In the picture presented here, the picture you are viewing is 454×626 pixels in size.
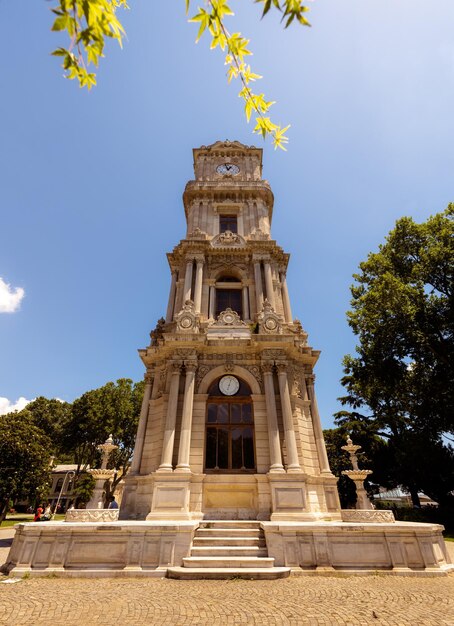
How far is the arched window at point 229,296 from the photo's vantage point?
69.2ft

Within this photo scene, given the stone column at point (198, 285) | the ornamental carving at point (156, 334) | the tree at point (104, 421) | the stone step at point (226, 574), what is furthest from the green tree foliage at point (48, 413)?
the stone step at point (226, 574)

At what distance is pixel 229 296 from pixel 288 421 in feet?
30.2

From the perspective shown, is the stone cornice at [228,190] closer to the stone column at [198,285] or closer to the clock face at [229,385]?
the stone column at [198,285]

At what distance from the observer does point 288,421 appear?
15.2 meters

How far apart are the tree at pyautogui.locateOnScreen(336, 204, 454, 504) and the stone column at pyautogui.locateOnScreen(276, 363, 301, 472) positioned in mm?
10618

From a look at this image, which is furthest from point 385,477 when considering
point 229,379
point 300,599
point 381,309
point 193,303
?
point 300,599

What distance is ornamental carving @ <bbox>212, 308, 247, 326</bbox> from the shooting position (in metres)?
18.8

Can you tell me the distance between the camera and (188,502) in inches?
524

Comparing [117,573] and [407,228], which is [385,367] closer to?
[407,228]

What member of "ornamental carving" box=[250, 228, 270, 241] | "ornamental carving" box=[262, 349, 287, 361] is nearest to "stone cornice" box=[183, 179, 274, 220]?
"ornamental carving" box=[250, 228, 270, 241]

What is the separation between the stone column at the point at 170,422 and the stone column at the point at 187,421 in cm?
42

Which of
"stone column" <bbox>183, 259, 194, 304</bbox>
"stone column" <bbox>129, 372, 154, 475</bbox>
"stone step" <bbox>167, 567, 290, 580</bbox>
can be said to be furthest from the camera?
"stone column" <bbox>183, 259, 194, 304</bbox>

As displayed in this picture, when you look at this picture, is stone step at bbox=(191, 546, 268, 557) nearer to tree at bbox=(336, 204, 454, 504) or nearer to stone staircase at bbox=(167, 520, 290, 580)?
stone staircase at bbox=(167, 520, 290, 580)

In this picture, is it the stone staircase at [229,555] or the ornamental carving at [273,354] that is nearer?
the stone staircase at [229,555]
